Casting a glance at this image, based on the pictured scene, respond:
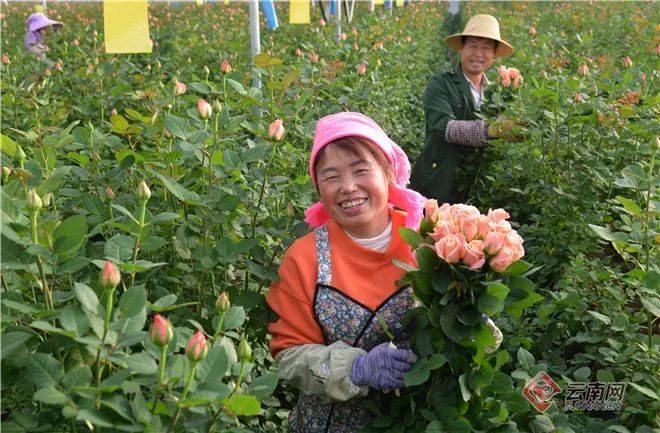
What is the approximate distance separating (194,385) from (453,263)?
49cm

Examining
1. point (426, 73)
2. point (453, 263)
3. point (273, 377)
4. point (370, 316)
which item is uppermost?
point (453, 263)

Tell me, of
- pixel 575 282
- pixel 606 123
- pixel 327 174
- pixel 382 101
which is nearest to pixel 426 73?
pixel 382 101

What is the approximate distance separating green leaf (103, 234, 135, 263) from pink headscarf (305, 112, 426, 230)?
0.49 m

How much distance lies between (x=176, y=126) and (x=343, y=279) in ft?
1.67

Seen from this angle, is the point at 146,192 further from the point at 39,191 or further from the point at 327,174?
the point at 327,174

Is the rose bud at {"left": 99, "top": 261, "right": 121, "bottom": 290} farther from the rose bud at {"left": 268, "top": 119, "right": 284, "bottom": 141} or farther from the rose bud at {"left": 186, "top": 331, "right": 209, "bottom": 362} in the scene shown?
the rose bud at {"left": 268, "top": 119, "right": 284, "bottom": 141}

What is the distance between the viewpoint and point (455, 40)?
3.99 m

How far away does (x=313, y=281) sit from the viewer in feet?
5.17

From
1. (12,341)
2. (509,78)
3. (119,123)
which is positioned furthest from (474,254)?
(509,78)

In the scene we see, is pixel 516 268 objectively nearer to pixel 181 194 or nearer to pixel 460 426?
pixel 460 426

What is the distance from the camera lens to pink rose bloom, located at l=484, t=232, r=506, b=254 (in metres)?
1.22

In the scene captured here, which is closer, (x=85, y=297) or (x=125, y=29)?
(x=85, y=297)

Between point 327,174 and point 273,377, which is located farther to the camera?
point 327,174

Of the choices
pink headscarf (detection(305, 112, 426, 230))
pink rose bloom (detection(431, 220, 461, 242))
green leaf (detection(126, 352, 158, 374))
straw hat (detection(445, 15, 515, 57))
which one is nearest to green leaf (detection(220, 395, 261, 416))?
green leaf (detection(126, 352, 158, 374))
